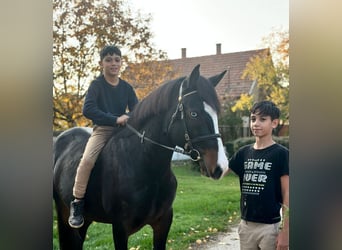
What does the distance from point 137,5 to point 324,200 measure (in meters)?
1.78

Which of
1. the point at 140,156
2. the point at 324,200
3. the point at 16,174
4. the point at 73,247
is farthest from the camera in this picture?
the point at 16,174

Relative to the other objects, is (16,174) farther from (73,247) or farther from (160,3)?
(160,3)

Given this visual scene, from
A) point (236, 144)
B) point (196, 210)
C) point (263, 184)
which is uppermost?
point (236, 144)

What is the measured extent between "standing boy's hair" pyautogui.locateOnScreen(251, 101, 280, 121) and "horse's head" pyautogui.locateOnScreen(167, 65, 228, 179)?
0.24 m

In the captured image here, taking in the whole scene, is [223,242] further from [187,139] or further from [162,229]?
[187,139]

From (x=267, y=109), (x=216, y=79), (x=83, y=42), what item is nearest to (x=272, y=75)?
(x=267, y=109)

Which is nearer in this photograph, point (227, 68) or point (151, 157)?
point (227, 68)

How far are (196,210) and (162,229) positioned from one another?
0.26 meters

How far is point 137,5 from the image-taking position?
2971 mm

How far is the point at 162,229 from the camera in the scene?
2846 mm

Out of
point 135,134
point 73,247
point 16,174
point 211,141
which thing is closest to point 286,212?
point 211,141

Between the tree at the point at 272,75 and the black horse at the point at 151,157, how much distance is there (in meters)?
0.20

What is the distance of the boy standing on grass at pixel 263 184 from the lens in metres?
2.56

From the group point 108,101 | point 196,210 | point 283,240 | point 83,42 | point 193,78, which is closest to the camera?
point 283,240
